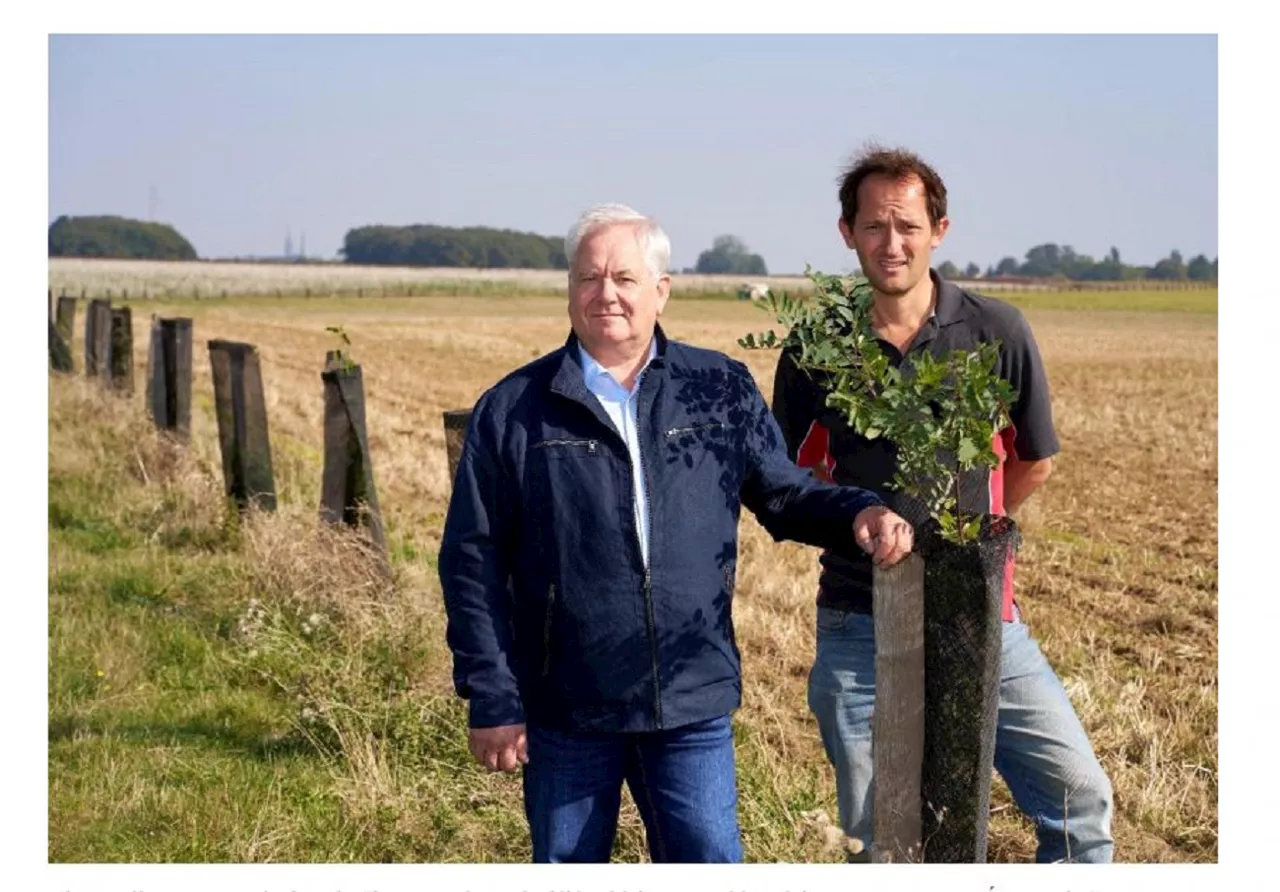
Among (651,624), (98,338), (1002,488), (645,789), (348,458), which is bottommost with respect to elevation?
(645,789)

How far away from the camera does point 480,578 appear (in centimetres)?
322

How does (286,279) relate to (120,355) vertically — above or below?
above

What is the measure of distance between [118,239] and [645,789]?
9339 centimetres

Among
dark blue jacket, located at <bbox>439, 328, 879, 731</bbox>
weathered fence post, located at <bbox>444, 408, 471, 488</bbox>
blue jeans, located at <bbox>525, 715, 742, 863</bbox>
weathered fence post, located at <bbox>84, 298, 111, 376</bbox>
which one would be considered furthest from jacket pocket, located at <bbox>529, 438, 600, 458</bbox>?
weathered fence post, located at <bbox>84, 298, 111, 376</bbox>

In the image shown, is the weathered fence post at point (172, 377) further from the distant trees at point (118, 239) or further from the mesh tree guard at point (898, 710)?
the distant trees at point (118, 239)

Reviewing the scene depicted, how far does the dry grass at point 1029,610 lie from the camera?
4754 millimetres

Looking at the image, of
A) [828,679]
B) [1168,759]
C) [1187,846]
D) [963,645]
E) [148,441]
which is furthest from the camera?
[148,441]

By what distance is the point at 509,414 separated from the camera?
3.24 m

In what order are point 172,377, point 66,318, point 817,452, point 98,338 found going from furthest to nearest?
point 66,318 → point 98,338 → point 172,377 → point 817,452

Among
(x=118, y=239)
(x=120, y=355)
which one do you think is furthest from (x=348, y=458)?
(x=118, y=239)

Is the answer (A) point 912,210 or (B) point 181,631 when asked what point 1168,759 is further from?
(B) point 181,631

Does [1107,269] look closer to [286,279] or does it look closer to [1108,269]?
[1108,269]

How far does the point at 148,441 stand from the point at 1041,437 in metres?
7.90

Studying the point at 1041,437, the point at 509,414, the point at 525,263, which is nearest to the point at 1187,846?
the point at 1041,437
